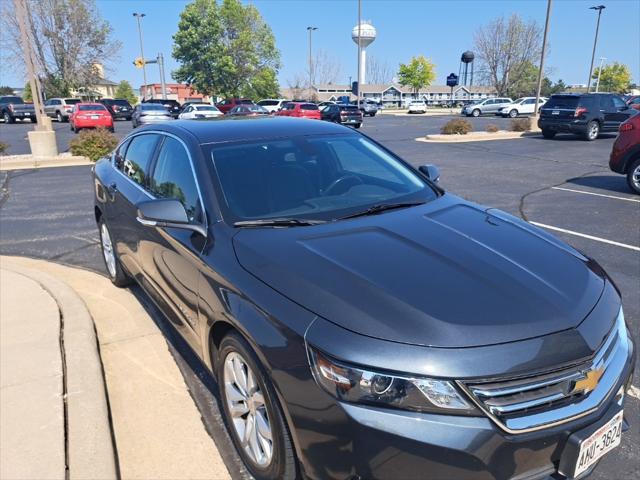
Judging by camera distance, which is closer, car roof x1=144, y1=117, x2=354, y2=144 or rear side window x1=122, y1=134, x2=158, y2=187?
car roof x1=144, y1=117, x2=354, y2=144

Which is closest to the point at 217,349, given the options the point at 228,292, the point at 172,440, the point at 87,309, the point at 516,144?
the point at 228,292

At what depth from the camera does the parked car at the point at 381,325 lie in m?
1.66

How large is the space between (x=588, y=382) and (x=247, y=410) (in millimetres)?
1475

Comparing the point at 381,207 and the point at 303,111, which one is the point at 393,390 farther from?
the point at 303,111

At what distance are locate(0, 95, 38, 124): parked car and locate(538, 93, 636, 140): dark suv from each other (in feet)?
111

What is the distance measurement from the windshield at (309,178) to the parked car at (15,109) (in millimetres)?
38194

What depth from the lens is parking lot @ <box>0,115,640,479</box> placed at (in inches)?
162

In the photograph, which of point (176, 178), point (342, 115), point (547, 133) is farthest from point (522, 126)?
point (176, 178)

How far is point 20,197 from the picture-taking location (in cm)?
922

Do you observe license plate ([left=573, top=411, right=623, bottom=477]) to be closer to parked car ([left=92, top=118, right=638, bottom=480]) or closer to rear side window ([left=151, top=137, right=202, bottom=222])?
parked car ([left=92, top=118, right=638, bottom=480])

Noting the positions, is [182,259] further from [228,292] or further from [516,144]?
[516,144]

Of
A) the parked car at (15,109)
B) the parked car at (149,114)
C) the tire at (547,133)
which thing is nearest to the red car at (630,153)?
the tire at (547,133)

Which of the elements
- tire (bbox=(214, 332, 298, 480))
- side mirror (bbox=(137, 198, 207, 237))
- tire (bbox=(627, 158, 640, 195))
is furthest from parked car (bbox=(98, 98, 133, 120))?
tire (bbox=(214, 332, 298, 480))

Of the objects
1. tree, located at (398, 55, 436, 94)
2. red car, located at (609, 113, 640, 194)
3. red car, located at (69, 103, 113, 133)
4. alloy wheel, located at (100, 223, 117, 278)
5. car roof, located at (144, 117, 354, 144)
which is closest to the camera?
car roof, located at (144, 117, 354, 144)
